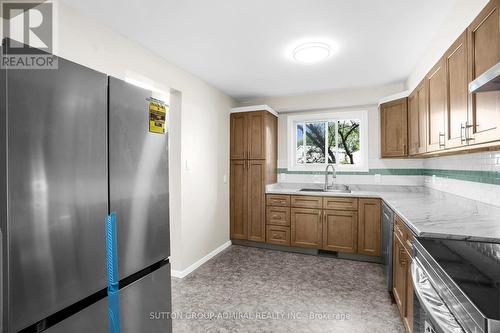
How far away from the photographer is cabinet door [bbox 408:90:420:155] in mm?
2666

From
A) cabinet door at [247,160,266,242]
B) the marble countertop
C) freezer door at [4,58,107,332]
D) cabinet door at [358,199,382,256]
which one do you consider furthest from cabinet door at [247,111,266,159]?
freezer door at [4,58,107,332]

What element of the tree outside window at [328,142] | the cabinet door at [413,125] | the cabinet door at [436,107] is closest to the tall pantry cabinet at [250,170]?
the tree outside window at [328,142]

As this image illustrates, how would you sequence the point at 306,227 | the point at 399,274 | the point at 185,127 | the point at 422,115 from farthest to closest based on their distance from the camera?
the point at 306,227, the point at 185,127, the point at 422,115, the point at 399,274

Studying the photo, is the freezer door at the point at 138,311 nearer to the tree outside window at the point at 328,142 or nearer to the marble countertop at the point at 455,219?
the marble countertop at the point at 455,219

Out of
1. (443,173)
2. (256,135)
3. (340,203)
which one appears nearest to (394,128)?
(443,173)

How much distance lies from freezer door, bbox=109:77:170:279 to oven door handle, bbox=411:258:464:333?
4.26ft

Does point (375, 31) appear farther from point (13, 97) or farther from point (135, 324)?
point (135, 324)

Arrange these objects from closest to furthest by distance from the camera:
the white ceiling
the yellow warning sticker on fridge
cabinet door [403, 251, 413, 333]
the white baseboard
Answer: the yellow warning sticker on fridge < cabinet door [403, 251, 413, 333] < the white ceiling < the white baseboard

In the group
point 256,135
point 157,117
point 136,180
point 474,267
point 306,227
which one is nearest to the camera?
point 474,267

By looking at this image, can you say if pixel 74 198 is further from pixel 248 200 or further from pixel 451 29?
pixel 248 200

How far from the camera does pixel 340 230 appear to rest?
3541 millimetres

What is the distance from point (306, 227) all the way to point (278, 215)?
0.45 m

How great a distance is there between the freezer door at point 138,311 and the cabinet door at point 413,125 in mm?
2678

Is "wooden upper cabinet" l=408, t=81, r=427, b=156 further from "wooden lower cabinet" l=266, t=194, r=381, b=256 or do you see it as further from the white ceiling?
"wooden lower cabinet" l=266, t=194, r=381, b=256
